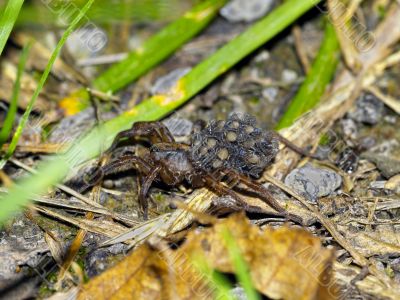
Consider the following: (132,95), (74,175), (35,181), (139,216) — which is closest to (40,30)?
(132,95)

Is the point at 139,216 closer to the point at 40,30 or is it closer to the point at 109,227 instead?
the point at 109,227

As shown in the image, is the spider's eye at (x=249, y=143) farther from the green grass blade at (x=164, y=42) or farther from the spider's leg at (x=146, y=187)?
the green grass blade at (x=164, y=42)

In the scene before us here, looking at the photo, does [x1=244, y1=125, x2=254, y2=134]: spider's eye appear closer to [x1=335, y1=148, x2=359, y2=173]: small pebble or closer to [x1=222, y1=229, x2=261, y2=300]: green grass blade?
[x1=335, y1=148, x2=359, y2=173]: small pebble

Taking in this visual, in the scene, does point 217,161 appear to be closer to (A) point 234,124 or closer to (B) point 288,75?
(A) point 234,124

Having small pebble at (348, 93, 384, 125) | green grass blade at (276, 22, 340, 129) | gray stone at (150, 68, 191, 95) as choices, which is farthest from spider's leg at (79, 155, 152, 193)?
small pebble at (348, 93, 384, 125)

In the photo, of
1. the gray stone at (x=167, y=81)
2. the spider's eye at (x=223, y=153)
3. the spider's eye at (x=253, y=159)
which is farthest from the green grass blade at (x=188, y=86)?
the spider's eye at (x=253, y=159)

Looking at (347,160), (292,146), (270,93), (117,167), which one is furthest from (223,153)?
(270,93)
